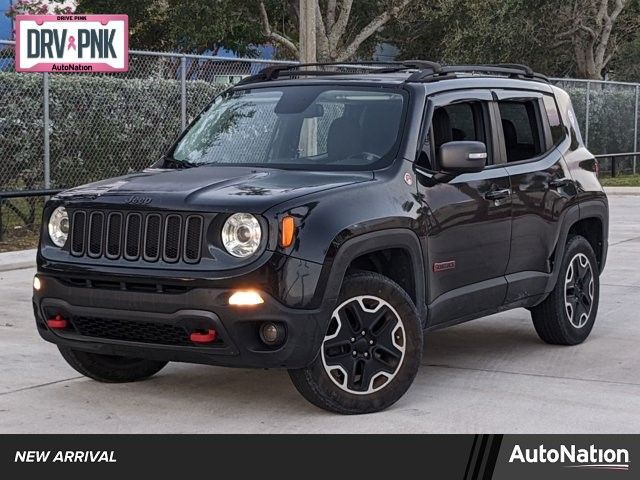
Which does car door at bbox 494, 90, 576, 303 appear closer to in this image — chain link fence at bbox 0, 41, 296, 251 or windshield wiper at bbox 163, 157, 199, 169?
windshield wiper at bbox 163, 157, 199, 169

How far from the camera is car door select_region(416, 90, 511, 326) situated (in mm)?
Result: 7172

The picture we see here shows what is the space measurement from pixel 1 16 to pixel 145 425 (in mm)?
31315

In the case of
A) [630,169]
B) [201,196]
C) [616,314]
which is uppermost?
[201,196]

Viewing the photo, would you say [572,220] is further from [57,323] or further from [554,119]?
[57,323]

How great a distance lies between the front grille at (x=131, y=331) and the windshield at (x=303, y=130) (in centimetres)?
137

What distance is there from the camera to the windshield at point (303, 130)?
23.9 ft

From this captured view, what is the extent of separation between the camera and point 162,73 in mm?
17875

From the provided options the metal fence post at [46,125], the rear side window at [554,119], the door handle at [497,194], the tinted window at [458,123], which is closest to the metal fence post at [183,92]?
the metal fence post at [46,125]

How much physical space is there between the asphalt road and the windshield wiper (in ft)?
4.24

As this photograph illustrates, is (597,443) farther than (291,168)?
No

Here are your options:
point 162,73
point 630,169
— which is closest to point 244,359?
point 162,73

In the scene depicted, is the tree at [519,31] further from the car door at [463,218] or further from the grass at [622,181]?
the car door at [463,218]

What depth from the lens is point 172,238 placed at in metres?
6.42

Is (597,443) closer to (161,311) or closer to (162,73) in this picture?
(161,311)
